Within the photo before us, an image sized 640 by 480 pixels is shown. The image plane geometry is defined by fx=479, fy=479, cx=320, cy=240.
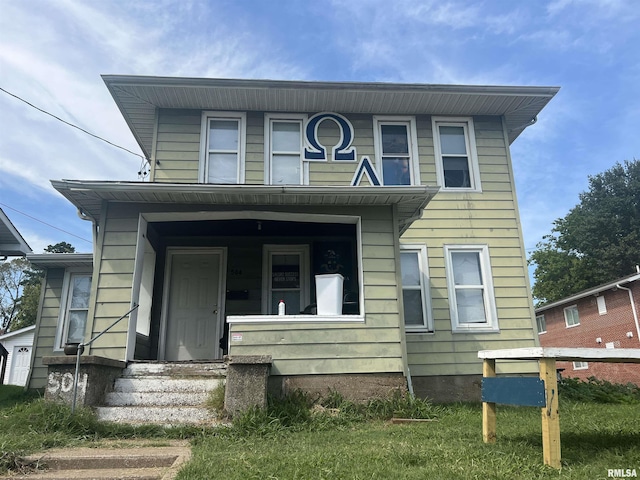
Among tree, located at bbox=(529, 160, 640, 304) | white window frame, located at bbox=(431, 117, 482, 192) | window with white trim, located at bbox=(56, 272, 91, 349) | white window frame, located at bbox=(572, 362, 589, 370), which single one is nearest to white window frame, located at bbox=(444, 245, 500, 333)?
white window frame, located at bbox=(431, 117, 482, 192)

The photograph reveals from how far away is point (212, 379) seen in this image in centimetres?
589

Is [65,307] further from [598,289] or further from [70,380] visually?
[598,289]

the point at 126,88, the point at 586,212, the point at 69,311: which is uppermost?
the point at 586,212

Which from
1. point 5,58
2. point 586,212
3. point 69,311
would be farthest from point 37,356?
point 586,212

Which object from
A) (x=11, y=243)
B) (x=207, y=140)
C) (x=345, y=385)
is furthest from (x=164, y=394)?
(x=11, y=243)

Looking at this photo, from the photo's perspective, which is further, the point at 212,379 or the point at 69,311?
the point at 69,311

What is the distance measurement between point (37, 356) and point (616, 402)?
10.2 m

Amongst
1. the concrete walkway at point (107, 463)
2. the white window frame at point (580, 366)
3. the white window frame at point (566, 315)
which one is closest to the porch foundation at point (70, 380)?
the concrete walkway at point (107, 463)

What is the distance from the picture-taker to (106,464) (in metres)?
3.83

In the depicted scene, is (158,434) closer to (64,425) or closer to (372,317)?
(64,425)

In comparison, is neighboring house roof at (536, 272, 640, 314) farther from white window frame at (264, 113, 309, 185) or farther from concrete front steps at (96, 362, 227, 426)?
concrete front steps at (96, 362, 227, 426)

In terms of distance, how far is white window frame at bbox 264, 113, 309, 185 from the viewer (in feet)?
29.2

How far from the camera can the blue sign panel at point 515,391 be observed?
3.36m

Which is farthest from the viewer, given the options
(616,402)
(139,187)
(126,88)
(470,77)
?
(470,77)
